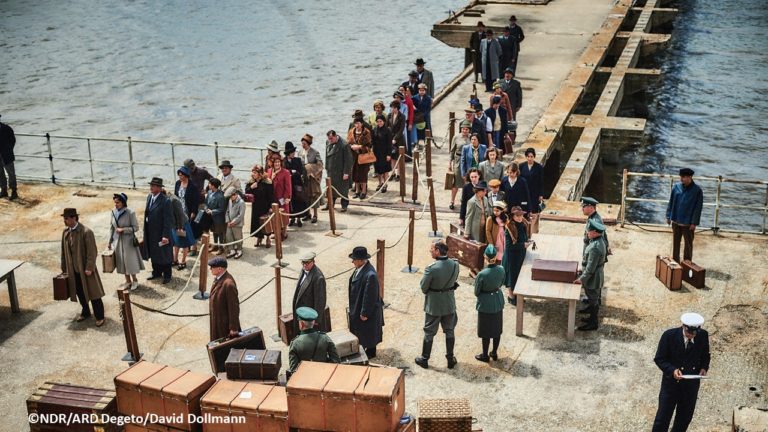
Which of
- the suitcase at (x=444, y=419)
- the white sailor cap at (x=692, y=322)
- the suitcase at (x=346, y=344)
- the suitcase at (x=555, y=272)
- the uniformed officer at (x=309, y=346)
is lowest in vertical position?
the suitcase at (x=444, y=419)

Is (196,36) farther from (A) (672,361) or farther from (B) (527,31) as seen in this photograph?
(A) (672,361)

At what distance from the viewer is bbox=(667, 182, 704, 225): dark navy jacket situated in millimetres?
14609

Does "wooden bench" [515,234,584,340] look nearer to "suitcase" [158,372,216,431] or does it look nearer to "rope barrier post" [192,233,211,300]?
"rope barrier post" [192,233,211,300]

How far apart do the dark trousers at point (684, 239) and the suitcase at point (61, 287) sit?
9.05 meters

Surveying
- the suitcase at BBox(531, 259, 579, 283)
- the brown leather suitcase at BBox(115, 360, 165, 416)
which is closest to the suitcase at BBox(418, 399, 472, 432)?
the brown leather suitcase at BBox(115, 360, 165, 416)

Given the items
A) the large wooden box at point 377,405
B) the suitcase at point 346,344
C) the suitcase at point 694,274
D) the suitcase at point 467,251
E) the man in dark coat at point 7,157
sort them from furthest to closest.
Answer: the man in dark coat at point 7,157
the suitcase at point 467,251
the suitcase at point 694,274
the suitcase at point 346,344
the large wooden box at point 377,405

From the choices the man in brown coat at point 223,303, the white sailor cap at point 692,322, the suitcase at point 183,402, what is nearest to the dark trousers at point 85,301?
the man in brown coat at point 223,303

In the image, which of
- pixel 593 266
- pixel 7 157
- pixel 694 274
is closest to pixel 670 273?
pixel 694 274

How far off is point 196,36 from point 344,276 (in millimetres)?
51807

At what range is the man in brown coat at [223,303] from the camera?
12.0m

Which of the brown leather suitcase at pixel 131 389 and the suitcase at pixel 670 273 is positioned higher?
the brown leather suitcase at pixel 131 389

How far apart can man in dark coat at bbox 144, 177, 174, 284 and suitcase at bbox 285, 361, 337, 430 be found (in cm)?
598

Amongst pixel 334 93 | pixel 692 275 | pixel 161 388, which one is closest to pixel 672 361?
pixel 692 275

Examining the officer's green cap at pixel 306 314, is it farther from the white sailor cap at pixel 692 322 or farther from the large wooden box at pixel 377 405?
the white sailor cap at pixel 692 322
